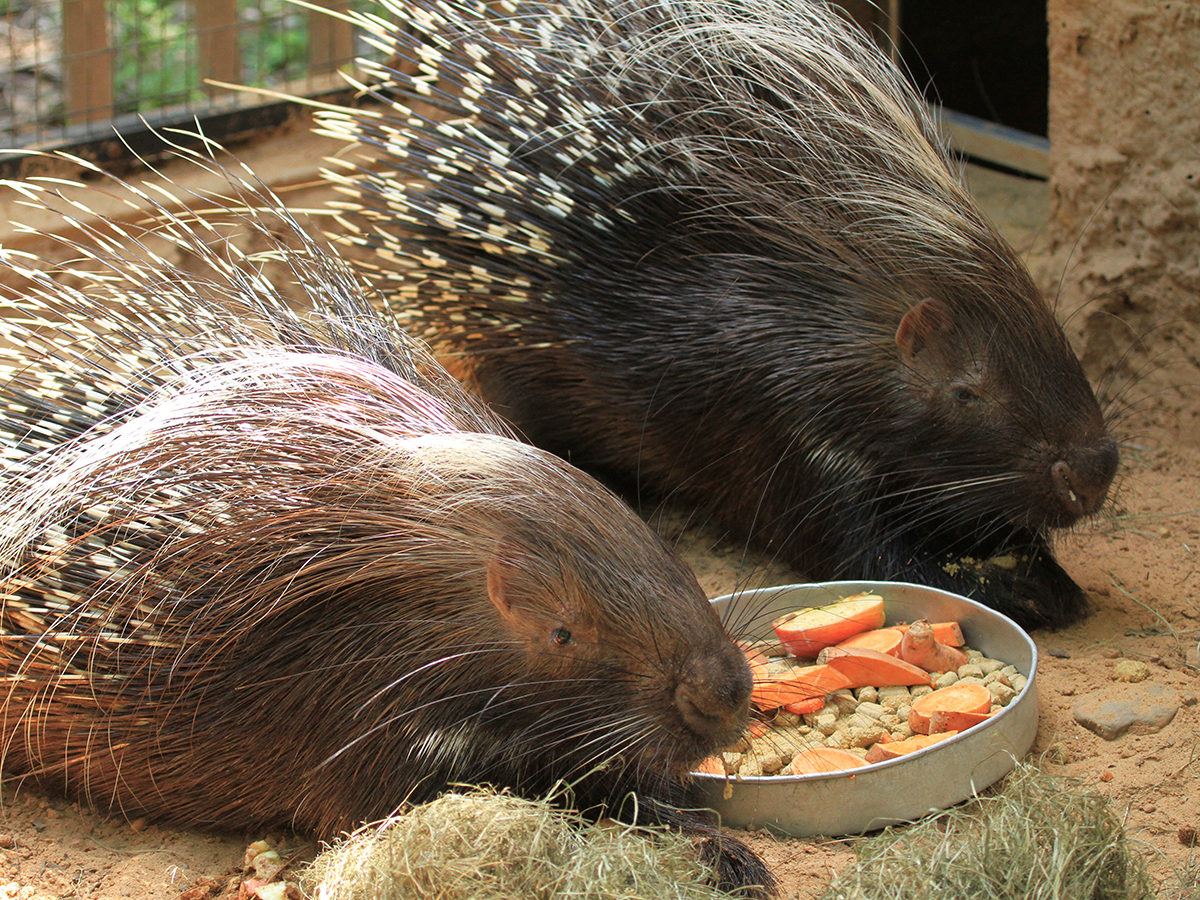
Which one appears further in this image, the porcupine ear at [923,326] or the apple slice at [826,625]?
the porcupine ear at [923,326]

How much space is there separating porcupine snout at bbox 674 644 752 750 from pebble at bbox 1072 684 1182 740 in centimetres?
96

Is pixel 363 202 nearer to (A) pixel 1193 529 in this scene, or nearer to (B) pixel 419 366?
(B) pixel 419 366

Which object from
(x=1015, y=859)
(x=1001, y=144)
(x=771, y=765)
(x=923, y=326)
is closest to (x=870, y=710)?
(x=771, y=765)

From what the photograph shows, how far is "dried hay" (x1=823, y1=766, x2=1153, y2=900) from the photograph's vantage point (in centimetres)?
185

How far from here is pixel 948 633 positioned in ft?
9.31

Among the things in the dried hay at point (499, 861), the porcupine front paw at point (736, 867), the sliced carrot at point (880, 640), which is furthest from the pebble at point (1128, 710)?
the dried hay at point (499, 861)

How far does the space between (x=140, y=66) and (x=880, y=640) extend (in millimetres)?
4337

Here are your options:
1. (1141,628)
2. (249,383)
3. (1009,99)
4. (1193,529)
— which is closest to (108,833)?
(249,383)

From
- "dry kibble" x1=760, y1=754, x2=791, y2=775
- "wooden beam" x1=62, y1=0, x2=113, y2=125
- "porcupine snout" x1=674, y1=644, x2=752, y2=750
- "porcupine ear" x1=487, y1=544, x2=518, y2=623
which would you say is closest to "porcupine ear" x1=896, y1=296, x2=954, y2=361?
"dry kibble" x1=760, y1=754, x2=791, y2=775

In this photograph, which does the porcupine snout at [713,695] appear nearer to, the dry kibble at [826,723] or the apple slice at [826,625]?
the dry kibble at [826,723]

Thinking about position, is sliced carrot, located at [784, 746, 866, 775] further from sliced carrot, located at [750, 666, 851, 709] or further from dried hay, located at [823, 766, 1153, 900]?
dried hay, located at [823, 766, 1153, 900]

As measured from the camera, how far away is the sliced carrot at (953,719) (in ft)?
8.30

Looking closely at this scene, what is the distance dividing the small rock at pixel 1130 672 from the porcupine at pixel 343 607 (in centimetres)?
112

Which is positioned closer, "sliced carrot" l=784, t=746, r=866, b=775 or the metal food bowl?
the metal food bowl
